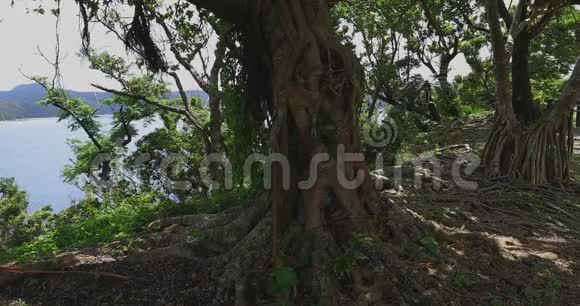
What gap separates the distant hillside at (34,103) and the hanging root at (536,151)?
6863mm

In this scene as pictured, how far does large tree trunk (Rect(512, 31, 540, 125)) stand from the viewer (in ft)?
19.4

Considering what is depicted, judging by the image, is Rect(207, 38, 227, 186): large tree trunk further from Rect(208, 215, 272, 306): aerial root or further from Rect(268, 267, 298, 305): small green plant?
Rect(268, 267, 298, 305): small green plant

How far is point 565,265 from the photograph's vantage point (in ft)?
11.5

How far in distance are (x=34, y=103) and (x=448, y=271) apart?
17.6 m

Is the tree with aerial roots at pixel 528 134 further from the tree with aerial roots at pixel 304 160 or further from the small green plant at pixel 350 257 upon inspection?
the small green plant at pixel 350 257

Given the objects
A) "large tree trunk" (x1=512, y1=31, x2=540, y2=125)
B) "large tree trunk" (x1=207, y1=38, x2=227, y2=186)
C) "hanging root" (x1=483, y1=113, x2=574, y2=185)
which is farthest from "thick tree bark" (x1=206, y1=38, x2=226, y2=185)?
"large tree trunk" (x1=512, y1=31, x2=540, y2=125)

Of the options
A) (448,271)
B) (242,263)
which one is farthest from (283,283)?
(448,271)

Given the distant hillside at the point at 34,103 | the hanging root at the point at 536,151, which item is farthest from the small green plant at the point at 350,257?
the distant hillside at the point at 34,103

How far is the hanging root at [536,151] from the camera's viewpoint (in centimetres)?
541

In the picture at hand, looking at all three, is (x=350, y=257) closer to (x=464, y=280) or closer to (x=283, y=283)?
(x=283, y=283)

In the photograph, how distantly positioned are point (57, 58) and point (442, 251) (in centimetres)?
339

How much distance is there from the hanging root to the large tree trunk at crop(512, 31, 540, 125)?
0.45 m

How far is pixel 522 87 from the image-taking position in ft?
19.8

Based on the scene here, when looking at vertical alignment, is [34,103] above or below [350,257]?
above
